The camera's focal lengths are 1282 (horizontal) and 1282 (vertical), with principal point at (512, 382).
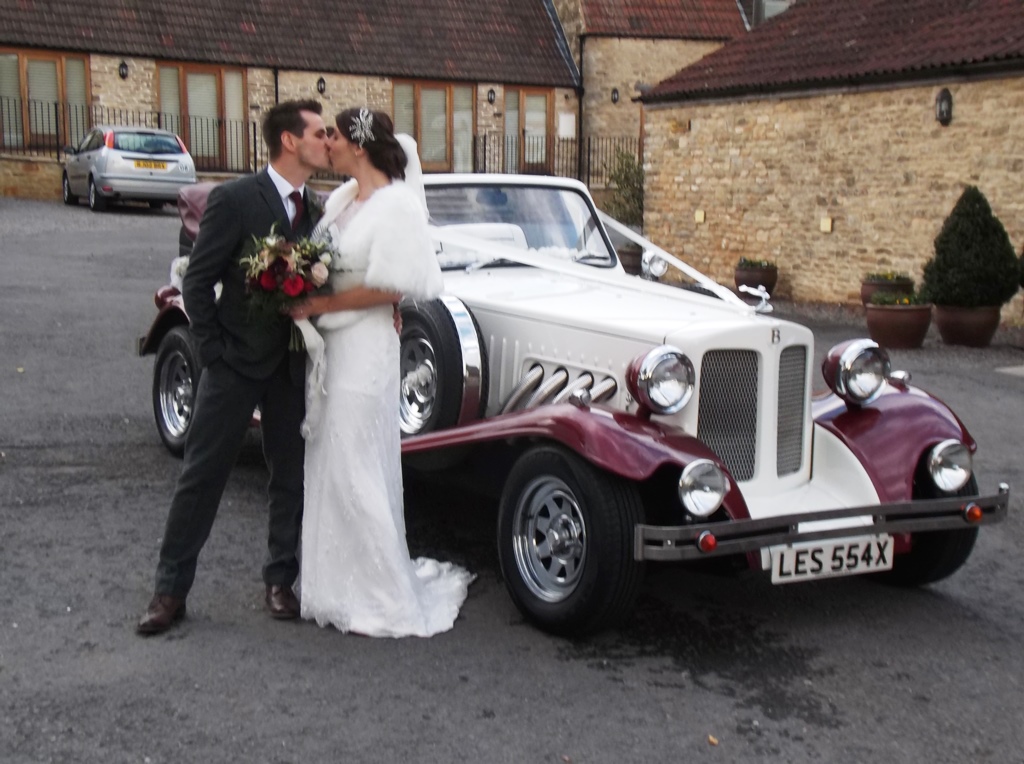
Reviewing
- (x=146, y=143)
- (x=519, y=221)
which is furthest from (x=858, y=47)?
(x=519, y=221)

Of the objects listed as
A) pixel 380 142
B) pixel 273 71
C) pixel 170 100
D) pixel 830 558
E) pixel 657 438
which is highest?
pixel 273 71

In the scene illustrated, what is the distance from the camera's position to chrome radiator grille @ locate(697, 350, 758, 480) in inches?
196

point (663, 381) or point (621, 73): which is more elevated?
point (621, 73)

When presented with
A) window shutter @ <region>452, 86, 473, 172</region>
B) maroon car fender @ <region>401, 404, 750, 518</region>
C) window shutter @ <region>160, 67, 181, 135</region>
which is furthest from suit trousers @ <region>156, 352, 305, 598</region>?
window shutter @ <region>452, 86, 473, 172</region>

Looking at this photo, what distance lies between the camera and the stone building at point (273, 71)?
2670 cm

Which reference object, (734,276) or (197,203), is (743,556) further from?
(734,276)

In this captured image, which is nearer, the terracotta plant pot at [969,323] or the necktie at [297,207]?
the necktie at [297,207]

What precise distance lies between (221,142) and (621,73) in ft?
31.8

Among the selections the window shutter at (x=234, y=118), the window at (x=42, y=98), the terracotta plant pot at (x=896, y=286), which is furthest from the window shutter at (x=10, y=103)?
the terracotta plant pot at (x=896, y=286)

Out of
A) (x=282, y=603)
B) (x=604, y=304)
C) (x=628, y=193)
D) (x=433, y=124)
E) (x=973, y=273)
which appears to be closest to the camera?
(x=282, y=603)

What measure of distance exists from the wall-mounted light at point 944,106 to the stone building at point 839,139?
0.06ft

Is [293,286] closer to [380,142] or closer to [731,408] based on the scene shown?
[380,142]

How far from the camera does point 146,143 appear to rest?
901 inches

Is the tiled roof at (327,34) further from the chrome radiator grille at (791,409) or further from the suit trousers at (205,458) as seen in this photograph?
the chrome radiator grille at (791,409)
